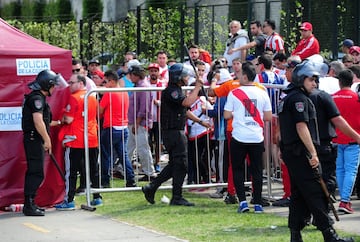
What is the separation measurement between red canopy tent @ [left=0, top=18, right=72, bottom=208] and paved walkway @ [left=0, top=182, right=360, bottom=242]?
441mm

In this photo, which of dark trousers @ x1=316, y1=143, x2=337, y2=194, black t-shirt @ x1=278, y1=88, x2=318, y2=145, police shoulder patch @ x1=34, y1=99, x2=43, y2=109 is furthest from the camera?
police shoulder patch @ x1=34, y1=99, x2=43, y2=109

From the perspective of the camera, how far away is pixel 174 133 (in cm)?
1253

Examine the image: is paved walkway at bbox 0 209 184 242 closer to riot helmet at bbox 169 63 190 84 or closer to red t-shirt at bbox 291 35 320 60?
riot helmet at bbox 169 63 190 84

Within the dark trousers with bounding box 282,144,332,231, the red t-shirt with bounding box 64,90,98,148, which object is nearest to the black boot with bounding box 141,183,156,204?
the red t-shirt with bounding box 64,90,98,148

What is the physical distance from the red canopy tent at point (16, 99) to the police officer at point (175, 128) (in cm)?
168

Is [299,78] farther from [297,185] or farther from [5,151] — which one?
[5,151]

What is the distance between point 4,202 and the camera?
42.0ft

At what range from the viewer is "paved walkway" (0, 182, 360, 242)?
1048 centimetres

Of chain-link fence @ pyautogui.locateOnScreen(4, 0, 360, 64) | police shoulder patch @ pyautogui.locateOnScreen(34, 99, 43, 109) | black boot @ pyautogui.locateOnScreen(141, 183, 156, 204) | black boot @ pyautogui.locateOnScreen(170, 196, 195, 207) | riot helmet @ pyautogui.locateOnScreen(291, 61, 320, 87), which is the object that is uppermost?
chain-link fence @ pyautogui.locateOnScreen(4, 0, 360, 64)

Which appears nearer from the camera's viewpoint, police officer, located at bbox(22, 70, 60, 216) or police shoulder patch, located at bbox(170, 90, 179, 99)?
police officer, located at bbox(22, 70, 60, 216)

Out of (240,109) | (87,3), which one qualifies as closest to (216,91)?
(240,109)

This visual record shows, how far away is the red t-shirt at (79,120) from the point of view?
13.1 m

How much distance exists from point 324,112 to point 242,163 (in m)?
2.13

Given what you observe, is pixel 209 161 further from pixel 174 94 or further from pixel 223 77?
pixel 174 94
